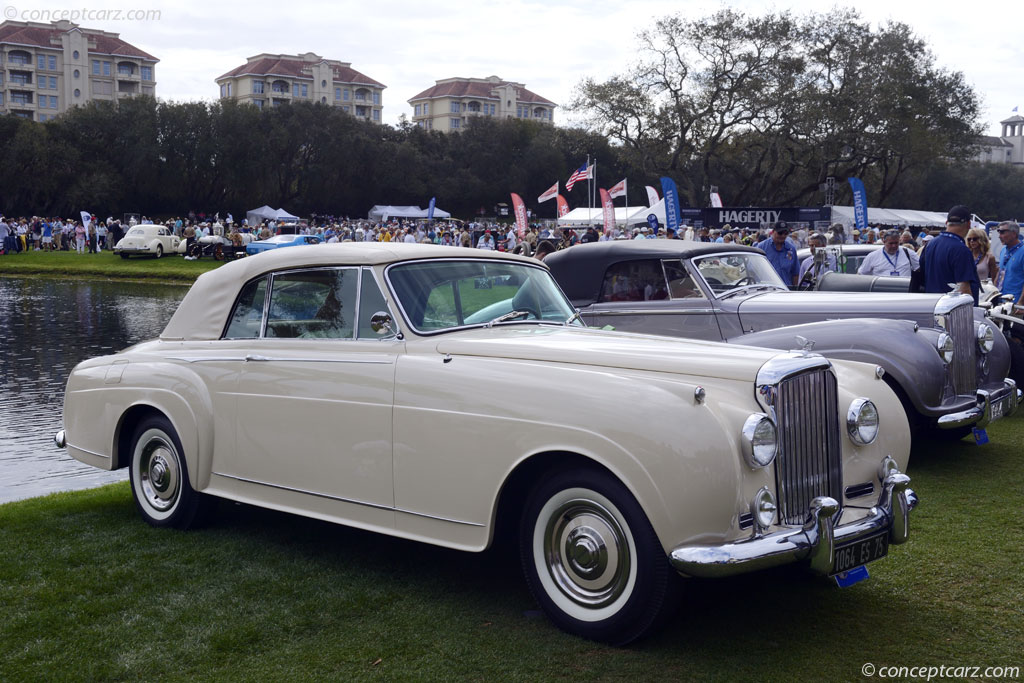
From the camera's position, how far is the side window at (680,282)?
8.73m

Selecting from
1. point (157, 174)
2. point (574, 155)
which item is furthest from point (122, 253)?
point (574, 155)

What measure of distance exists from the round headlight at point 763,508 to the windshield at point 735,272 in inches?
201

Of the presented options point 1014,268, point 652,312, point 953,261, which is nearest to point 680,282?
point 652,312

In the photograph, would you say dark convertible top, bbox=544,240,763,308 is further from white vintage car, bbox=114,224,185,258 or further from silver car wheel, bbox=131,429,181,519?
white vintage car, bbox=114,224,185,258

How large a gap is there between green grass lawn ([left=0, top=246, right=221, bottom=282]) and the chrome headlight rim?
1244 inches

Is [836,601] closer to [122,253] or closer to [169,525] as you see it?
[169,525]

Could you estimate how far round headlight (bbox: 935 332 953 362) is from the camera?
739cm

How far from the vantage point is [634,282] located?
9.00 meters

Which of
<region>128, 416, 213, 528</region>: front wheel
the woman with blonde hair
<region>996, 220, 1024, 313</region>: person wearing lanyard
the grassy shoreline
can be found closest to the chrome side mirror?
<region>128, 416, 213, 528</region>: front wheel

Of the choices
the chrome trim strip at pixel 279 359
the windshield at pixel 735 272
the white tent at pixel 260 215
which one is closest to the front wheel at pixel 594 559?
the chrome trim strip at pixel 279 359

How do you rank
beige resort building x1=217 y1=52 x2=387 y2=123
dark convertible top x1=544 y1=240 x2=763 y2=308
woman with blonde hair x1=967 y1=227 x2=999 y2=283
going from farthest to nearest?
1. beige resort building x1=217 y1=52 x2=387 y2=123
2. woman with blonde hair x1=967 y1=227 x2=999 y2=283
3. dark convertible top x1=544 y1=240 x2=763 y2=308

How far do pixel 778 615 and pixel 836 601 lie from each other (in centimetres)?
39

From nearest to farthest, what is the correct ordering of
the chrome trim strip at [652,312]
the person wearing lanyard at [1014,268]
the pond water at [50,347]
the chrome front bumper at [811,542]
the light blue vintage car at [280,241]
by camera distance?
the chrome front bumper at [811,542], the pond water at [50,347], the chrome trim strip at [652,312], the person wearing lanyard at [1014,268], the light blue vintage car at [280,241]

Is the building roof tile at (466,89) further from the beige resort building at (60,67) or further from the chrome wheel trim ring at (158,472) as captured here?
the chrome wheel trim ring at (158,472)
